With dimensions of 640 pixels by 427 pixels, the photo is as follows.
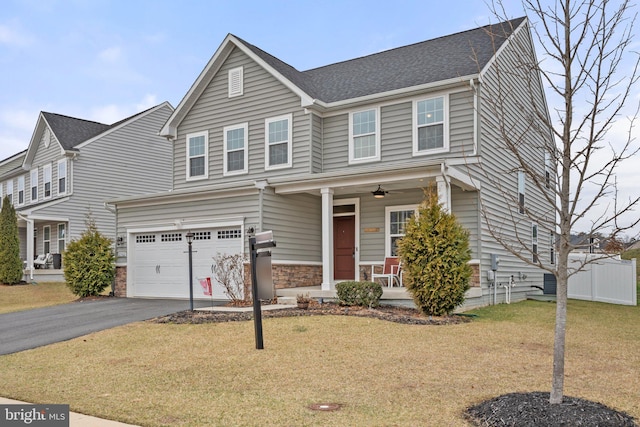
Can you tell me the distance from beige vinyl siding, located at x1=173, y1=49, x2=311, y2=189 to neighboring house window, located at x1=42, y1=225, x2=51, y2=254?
11.9 metres

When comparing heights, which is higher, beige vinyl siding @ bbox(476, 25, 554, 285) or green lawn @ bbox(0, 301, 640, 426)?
beige vinyl siding @ bbox(476, 25, 554, 285)

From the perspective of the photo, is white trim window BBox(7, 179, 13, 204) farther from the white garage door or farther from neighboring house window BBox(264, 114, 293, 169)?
neighboring house window BBox(264, 114, 293, 169)

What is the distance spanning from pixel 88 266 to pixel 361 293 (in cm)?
896

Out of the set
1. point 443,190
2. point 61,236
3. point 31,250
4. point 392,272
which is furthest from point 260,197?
point 61,236

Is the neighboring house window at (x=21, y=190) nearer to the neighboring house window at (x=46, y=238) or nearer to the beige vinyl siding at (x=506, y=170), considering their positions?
the neighboring house window at (x=46, y=238)

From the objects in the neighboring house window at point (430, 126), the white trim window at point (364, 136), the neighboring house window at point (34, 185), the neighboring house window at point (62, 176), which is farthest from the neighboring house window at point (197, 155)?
the neighboring house window at point (34, 185)

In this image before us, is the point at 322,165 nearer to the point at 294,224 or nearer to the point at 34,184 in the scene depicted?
the point at 294,224

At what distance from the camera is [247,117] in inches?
669

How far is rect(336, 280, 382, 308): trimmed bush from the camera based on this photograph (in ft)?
38.9

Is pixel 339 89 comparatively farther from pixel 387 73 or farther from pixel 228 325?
pixel 228 325

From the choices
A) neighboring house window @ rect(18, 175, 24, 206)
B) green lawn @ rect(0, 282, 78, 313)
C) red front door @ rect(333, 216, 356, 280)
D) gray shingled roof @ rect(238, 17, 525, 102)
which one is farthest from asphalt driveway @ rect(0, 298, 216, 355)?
neighboring house window @ rect(18, 175, 24, 206)

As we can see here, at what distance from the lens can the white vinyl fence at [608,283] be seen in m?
17.4

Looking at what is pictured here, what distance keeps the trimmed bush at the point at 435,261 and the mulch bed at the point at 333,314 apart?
14.9 inches

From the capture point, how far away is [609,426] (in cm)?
441
